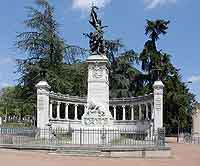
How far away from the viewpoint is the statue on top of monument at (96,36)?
101 ft

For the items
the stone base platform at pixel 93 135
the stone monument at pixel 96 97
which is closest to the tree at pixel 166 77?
the stone monument at pixel 96 97

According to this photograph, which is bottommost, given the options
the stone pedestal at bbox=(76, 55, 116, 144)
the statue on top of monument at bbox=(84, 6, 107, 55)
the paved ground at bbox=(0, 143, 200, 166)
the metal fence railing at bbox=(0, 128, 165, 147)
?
the paved ground at bbox=(0, 143, 200, 166)

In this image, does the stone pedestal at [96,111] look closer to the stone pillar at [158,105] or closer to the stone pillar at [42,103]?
the stone pillar at [158,105]

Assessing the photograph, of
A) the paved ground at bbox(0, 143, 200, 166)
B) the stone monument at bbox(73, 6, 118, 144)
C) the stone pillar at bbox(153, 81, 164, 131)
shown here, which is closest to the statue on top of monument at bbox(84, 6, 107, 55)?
the stone monument at bbox(73, 6, 118, 144)

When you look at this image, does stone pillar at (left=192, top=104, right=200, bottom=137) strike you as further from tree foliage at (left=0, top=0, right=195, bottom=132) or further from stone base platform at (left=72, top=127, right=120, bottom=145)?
stone base platform at (left=72, top=127, right=120, bottom=145)

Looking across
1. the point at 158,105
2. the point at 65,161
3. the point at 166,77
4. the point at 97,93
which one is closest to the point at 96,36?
the point at 97,93

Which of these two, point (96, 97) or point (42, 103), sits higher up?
point (96, 97)

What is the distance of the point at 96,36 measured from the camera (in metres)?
31.0

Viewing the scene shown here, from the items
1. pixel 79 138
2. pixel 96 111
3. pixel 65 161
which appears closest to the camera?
pixel 65 161

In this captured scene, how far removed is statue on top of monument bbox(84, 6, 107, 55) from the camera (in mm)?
30688

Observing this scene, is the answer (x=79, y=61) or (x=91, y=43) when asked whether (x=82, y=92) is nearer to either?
(x=79, y=61)

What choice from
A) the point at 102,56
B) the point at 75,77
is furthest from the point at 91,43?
the point at 75,77

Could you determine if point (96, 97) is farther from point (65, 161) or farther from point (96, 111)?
point (65, 161)

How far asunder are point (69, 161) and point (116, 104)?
2373 centimetres
